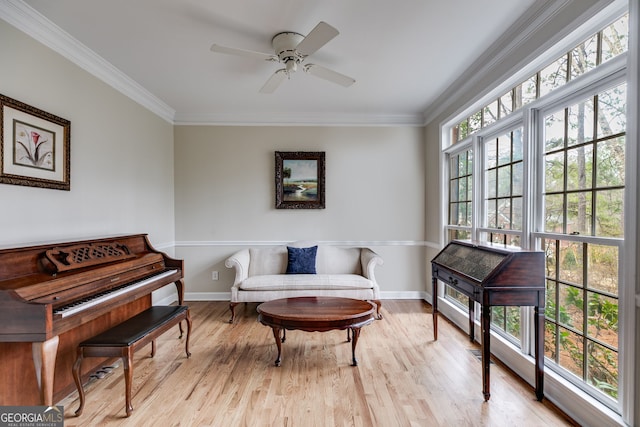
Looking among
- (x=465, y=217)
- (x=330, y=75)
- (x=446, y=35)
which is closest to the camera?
(x=446, y=35)

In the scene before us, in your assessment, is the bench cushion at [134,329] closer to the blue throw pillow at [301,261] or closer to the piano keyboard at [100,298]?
the piano keyboard at [100,298]

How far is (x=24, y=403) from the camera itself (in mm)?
1912

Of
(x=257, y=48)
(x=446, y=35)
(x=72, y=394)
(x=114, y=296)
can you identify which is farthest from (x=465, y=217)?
(x=72, y=394)

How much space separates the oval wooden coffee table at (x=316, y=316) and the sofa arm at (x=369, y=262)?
1.02 meters

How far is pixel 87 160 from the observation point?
2910 millimetres

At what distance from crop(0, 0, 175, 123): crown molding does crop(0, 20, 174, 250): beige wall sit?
6 cm

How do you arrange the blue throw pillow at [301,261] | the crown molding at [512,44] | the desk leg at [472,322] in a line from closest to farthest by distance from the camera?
the crown molding at [512,44]
the desk leg at [472,322]
the blue throw pillow at [301,261]

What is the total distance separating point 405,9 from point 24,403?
11.6 ft

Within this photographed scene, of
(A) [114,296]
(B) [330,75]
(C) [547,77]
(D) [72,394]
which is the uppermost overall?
(B) [330,75]

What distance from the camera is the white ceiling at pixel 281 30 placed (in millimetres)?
2228

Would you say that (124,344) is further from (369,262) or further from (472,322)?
(472,322)

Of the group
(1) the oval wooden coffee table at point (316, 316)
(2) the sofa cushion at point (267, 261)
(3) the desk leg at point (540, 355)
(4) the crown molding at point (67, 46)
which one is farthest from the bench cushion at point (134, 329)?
(3) the desk leg at point (540, 355)

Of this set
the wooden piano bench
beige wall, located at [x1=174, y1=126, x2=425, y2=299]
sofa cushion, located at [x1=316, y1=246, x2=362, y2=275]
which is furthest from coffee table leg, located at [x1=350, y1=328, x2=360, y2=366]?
beige wall, located at [x1=174, y1=126, x2=425, y2=299]

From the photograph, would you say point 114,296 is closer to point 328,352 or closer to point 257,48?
point 328,352
